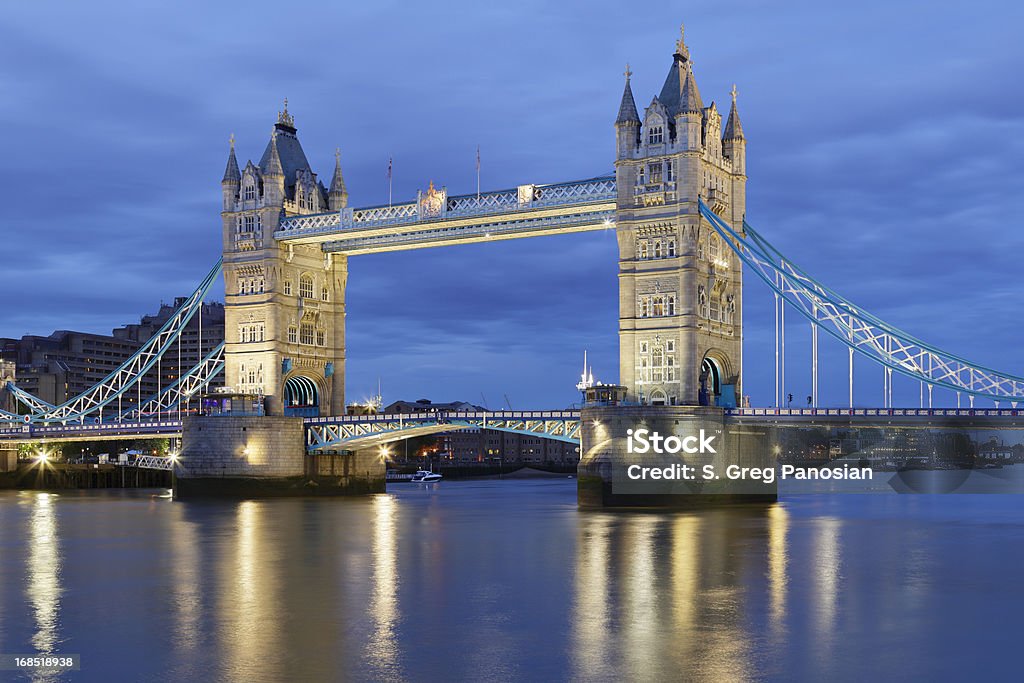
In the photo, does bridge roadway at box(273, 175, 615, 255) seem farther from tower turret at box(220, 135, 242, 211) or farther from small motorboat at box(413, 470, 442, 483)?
small motorboat at box(413, 470, 442, 483)

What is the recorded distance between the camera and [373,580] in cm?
3344

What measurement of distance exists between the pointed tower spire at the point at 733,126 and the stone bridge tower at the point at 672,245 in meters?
1.76

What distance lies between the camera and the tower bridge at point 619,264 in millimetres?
69062

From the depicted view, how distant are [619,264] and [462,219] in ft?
34.5

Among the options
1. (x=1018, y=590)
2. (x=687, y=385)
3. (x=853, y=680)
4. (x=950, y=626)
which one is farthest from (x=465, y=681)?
(x=687, y=385)

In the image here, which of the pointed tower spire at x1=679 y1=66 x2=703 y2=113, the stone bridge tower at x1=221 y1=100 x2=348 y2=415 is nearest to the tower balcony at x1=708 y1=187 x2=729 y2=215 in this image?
the pointed tower spire at x1=679 y1=66 x2=703 y2=113

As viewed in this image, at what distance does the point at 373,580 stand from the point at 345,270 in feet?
195

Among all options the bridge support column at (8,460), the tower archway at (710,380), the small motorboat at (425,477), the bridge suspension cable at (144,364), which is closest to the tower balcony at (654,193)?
the tower archway at (710,380)

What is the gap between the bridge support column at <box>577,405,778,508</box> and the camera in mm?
66500

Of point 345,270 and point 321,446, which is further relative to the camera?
point 345,270

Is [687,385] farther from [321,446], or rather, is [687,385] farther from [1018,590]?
[1018,590]

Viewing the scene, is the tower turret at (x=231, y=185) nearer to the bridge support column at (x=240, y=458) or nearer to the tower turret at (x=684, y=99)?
the bridge support column at (x=240, y=458)

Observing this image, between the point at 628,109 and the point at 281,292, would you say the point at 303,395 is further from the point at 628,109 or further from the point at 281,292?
the point at 628,109
